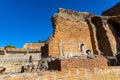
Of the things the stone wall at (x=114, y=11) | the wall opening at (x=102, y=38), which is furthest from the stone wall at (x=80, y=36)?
the stone wall at (x=114, y=11)

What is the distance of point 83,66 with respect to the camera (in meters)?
5.30

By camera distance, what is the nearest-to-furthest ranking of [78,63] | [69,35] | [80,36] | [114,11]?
1. [78,63]
2. [69,35]
3. [80,36]
4. [114,11]

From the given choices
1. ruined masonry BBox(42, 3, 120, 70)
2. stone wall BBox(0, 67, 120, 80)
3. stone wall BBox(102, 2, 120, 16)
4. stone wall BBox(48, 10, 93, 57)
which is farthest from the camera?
stone wall BBox(102, 2, 120, 16)

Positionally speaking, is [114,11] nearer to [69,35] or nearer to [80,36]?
[80,36]

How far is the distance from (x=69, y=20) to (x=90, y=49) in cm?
428

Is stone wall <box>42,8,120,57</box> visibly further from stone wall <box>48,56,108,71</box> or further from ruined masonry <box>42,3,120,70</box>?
stone wall <box>48,56,108,71</box>

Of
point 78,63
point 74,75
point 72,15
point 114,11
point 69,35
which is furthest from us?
point 114,11

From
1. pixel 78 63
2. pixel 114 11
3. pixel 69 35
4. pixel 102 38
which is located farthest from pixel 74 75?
pixel 114 11

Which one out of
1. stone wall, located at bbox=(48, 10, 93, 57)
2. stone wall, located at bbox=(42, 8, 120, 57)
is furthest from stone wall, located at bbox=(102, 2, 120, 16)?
stone wall, located at bbox=(48, 10, 93, 57)

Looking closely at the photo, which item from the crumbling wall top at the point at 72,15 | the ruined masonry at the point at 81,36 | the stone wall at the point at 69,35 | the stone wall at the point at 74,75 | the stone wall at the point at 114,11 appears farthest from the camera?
the stone wall at the point at 114,11

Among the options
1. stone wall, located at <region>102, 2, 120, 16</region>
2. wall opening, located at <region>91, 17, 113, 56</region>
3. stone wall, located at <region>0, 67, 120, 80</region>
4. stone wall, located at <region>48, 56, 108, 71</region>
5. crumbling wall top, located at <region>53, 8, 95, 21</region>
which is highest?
stone wall, located at <region>102, 2, 120, 16</region>

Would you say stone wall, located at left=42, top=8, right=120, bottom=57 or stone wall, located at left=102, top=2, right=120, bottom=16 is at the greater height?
stone wall, located at left=102, top=2, right=120, bottom=16

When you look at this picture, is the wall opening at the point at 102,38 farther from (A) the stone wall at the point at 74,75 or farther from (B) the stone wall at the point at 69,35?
(A) the stone wall at the point at 74,75

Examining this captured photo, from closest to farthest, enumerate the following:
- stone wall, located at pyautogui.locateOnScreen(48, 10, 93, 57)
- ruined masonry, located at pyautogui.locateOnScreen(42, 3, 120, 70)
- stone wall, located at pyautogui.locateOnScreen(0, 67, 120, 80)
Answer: stone wall, located at pyautogui.locateOnScreen(0, 67, 120, 80), stone wall, located at pyautogui.locateOnScreen(48, 10, 93, 57), ruined masonry, located at pyautogui.locateOnScreen(42, 3, 120, 70)
